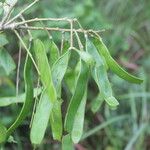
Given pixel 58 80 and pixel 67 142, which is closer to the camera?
A: pixel 58 80

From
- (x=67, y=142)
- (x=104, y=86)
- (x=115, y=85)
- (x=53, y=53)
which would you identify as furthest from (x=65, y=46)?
(x=115, y=85)

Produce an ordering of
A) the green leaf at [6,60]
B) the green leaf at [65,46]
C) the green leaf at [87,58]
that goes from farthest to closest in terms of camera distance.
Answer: the green leaf at [6,60], the green leaf at [65,46], the green leaf at [87,58]

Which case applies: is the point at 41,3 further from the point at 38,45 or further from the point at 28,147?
the point at 38,45

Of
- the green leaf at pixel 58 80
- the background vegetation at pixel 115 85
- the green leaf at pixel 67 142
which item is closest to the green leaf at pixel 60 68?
the green leaf at pixel 58 80

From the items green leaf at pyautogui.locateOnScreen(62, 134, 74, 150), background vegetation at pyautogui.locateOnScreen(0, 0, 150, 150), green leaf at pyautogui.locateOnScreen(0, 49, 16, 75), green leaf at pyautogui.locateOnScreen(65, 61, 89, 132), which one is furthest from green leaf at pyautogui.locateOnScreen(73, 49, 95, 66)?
background vegetation at pyautogui.locateOnScreen(0, 0, 150, 150)

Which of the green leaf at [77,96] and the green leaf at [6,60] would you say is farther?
the green leaf at [6,60]

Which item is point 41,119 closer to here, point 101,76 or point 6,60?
point 101,76

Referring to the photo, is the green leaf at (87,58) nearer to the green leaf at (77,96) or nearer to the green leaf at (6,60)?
the green leaf at (77,96)

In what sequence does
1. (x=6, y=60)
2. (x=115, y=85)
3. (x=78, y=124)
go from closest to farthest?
(x=78, y=124), (x=6, y=60), (x=115, y=85)

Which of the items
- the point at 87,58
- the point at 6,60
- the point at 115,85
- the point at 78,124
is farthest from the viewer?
the point at 115,85
